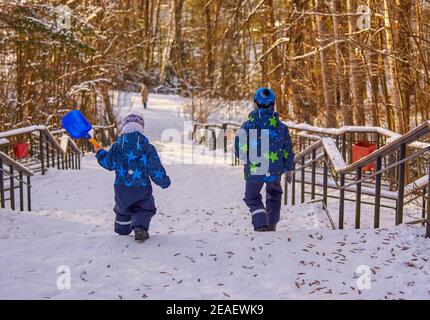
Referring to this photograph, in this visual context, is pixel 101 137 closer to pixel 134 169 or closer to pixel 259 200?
pixel 259 200

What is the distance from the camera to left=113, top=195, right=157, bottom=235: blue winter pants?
492cm

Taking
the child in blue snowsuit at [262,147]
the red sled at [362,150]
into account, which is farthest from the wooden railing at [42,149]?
the red sled at [362,150]

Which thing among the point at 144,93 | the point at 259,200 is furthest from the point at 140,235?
the point at 144,93

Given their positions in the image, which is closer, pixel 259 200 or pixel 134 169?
pixel 134 169

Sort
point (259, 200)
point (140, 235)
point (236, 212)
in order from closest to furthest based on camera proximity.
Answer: point (140, 235), point (259, 200), point (236, 212)

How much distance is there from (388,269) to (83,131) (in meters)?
2.94

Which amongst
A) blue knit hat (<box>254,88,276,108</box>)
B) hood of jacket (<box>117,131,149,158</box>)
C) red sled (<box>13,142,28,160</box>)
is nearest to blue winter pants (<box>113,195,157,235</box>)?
hood of jacket (<box>117,131,149,158</box>)

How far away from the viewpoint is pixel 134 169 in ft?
16.1

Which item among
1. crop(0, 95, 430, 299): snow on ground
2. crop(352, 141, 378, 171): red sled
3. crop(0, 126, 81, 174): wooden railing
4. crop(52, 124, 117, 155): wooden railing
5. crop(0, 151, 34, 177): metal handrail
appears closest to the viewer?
crop(0, 95, 430, 299): snow on ground

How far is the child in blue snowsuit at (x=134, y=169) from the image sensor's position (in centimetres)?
491

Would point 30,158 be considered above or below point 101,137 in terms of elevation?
above

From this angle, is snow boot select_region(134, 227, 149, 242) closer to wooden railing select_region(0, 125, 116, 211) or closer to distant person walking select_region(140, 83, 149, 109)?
wooden railing select_region(0, 125, 116, 211)

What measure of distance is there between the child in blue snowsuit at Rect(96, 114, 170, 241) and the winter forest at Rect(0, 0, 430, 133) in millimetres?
4582

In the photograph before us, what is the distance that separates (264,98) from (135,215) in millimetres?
1741
